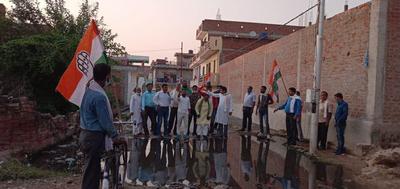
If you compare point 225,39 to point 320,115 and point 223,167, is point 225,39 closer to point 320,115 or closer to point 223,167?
point 320,115

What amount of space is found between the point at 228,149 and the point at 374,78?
4274mm

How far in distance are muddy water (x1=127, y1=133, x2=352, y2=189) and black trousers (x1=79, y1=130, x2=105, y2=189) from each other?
2.59 meters

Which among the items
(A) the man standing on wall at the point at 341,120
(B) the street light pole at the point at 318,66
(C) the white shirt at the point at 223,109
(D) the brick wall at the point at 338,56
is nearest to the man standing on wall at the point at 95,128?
(B) the street light pole at the point at 318,66

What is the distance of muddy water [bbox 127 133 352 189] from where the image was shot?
8086 mm

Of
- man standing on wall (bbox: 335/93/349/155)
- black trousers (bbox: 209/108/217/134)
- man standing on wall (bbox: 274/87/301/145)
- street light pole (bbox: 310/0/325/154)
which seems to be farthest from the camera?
black trousers (bbox: 209/108/217/134)

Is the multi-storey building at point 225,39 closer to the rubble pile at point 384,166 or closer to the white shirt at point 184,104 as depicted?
the white shirt at point 184,104

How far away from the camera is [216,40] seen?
44594 mm

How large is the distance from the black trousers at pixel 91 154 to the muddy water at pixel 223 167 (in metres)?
2.59

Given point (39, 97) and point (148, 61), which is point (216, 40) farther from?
point (148, 61)

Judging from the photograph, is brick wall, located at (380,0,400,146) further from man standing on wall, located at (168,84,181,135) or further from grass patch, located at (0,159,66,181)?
grass patch, located at (0,159,66,181)

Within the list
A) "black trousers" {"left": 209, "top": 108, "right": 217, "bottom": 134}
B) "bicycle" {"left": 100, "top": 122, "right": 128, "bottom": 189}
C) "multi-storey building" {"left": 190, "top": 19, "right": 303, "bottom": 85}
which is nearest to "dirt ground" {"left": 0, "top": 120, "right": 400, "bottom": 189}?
"bicycle" {"left": 100, "top": 122, "right": 128, "bottom": 189}

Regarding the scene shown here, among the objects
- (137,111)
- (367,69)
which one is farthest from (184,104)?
(367,69)

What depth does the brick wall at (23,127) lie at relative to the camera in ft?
33.2

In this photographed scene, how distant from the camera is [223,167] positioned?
31.5 feet
